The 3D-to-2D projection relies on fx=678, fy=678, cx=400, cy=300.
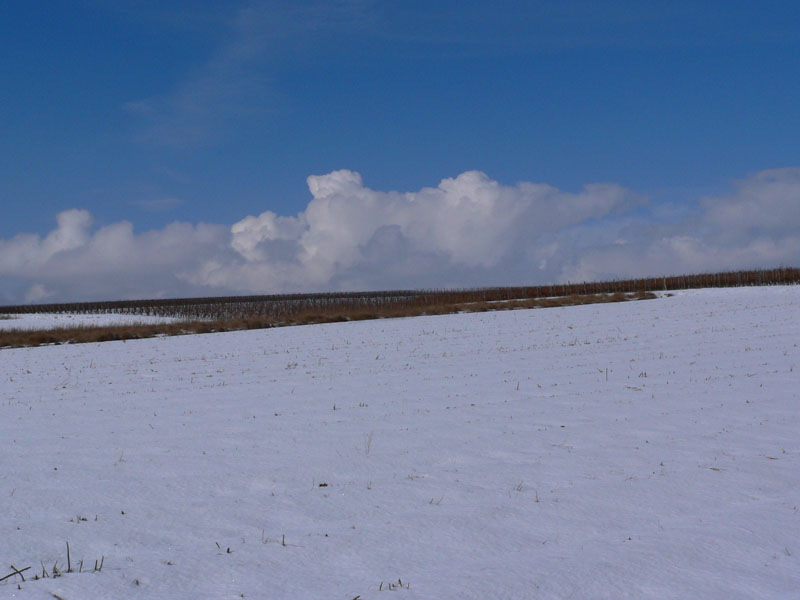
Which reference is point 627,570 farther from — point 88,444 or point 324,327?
point 324,327

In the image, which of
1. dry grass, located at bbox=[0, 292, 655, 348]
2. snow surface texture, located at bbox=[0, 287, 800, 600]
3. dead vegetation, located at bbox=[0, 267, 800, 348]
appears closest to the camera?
snow surface texture, located at bbox=[0, 287, 800, 600]

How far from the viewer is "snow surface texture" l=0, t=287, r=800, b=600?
4.77 metres

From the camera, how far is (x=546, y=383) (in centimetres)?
1345

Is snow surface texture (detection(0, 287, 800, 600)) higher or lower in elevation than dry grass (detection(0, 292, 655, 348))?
lower

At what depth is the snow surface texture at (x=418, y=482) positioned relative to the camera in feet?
15.7

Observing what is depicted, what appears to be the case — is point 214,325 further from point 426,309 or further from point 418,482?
point 418,482

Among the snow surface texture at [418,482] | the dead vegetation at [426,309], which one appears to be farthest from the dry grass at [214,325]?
the snow surface texture at [418,482]

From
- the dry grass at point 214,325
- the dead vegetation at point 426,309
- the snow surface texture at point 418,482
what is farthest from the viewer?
the dead vegetation at point 426,309

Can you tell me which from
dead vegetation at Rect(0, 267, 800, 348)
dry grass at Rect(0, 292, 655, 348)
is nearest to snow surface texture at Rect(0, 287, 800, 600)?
dry grass at Rect(0, 292, 655, 348)

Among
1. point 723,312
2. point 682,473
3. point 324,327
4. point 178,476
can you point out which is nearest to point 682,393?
point 682,473

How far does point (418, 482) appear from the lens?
7027mm

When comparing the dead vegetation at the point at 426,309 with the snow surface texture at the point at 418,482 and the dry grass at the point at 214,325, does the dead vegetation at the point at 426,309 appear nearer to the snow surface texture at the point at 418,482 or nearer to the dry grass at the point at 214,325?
the dry grass at the point at 214,325

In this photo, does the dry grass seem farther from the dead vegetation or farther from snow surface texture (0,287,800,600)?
snow surface texture (0,287,800,600)

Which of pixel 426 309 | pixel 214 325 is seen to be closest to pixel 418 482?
pixel 214 325
